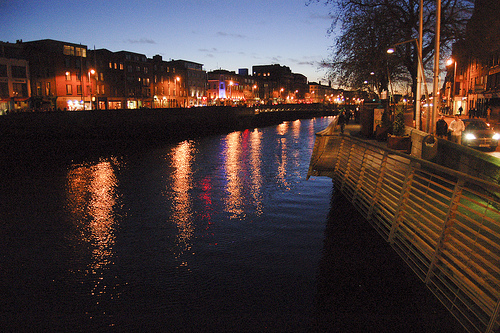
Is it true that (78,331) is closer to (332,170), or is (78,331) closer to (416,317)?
(416,317)

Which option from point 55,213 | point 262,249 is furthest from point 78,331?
point 55,213

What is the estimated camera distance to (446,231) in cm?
555

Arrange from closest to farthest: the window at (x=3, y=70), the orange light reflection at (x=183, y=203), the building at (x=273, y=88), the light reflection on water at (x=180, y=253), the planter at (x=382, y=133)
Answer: the light reflection on water at (x=180, y=253) < the orange light reflection at (x=183, y=203) < the planter at (x=382, y=133) < the window at (x=3, y=70) < the building at (x=273, y=88)

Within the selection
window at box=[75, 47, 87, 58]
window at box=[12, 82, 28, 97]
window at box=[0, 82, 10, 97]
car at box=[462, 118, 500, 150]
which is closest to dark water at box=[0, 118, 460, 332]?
car at box=[462, 118, 500, 150]

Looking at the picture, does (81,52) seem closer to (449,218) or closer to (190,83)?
(190,83)

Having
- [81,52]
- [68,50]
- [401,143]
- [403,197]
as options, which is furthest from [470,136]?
[81,52]

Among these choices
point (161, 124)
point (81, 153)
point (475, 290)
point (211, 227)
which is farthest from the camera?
point (161, 124)

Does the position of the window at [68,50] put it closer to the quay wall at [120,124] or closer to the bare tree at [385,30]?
the quay wall at [120,124]

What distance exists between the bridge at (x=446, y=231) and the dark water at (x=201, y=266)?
39cm

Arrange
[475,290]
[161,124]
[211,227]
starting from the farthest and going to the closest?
[161,124]
[211,227]
[475,290]

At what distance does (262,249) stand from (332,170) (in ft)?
27.7

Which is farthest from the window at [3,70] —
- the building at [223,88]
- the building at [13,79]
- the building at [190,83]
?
the building at [223,88]

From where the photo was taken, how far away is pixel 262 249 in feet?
28.9

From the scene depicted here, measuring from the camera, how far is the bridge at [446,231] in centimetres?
464
